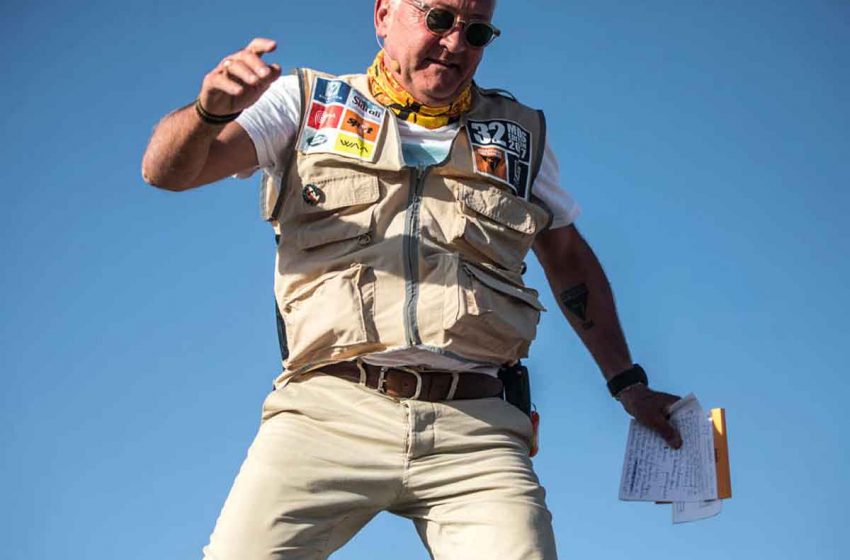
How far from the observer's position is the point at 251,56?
13.4 ft

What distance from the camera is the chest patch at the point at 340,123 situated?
16.4ft

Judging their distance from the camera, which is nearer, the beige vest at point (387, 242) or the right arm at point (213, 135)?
the right arm at point (213, 135)

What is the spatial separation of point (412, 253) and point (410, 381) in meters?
0.52

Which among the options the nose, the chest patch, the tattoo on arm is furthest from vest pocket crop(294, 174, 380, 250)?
the tattoo on arm

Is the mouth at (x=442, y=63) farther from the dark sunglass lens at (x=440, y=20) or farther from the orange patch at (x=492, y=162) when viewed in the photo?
the orange patch at (x=492, y=162)

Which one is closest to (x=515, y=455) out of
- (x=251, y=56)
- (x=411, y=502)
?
(x=411, y=502)

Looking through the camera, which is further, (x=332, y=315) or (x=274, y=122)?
(x=274, y=122)

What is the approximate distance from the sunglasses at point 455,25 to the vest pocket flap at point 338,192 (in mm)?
798

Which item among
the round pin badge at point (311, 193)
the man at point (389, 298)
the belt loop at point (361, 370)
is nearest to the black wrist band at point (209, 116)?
the man at point (389, 298)

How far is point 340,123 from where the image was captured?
5078 millimetres

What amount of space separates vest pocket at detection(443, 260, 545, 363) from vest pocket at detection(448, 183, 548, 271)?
0.12 metres

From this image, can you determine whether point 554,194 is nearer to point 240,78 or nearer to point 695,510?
point 695,510

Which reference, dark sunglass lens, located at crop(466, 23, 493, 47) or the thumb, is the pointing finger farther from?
the thumb

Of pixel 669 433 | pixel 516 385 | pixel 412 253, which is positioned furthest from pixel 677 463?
pixel 412 253
